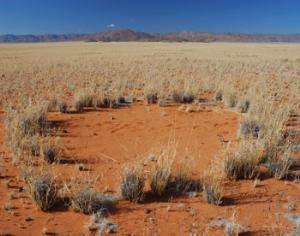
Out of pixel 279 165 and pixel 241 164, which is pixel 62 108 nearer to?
pixel 241 164

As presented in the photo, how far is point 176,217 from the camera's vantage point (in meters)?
4.28

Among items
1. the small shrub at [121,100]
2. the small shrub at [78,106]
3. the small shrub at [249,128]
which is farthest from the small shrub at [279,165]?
the small shrub at [121,100]

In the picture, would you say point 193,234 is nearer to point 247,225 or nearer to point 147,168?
point 247,225

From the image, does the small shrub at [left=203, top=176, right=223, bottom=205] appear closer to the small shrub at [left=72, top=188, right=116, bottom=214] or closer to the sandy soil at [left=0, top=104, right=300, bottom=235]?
the sandy soil at [left=0, top=104, right=300, bottom=235]

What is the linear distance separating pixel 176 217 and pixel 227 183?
4.13 ft

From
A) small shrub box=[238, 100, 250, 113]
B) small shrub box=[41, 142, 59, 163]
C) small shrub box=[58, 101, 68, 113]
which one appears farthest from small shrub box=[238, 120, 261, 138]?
small shrub box=[58, 101, 68, 113]

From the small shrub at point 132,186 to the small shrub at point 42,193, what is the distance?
86cm

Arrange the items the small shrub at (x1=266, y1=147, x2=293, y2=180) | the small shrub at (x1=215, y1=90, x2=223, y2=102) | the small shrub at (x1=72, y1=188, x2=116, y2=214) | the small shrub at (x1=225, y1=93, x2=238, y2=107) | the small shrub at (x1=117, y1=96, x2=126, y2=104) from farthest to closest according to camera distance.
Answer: the small shrub at (x1=215, y1=90, x2=223, y2=102), the small shrub at (x1=117, y1=96, x2=126, y2=104), the small shrub at (x1=225, y1=93, x2=238, y2=107), the small shrub at (x1=266, y1=147, x2=293, y2=180), the small shrub at (x1=72, y1=188, x2=116, y2=214)

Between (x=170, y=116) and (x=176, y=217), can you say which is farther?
(x=170, y=116)

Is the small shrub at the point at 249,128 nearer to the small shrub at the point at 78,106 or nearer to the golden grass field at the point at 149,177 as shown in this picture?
the golden grass field at the point at 149,177

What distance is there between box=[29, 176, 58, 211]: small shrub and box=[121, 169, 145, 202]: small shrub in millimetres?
858

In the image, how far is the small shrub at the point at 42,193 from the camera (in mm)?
4422

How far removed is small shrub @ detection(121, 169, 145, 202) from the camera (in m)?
4.64

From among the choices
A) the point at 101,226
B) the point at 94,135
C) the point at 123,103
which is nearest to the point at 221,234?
the point at 101,226
